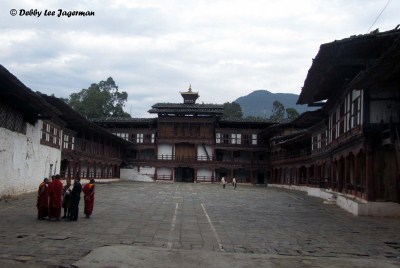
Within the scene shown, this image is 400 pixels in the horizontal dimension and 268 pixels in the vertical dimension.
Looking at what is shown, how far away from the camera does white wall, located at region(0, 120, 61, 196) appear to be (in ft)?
73.8

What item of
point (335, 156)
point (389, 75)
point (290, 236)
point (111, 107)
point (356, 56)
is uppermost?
point (111, 107)

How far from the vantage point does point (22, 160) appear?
25516mm

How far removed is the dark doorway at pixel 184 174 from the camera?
69262 mm

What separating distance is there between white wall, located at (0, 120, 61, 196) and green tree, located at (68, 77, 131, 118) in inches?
2064

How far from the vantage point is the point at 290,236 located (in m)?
12.7

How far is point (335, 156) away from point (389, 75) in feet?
36.0

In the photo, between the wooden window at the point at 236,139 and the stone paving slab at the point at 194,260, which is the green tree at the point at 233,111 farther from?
the stone paving slab at the point at 194,260

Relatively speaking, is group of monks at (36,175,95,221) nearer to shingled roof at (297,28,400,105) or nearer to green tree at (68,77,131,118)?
shingled roof at (297,28,400,105)

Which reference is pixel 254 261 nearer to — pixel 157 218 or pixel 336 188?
pixel 157 218

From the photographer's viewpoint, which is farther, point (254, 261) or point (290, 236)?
point (290, 236)

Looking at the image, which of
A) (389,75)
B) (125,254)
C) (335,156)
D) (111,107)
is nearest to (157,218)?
(125,254)

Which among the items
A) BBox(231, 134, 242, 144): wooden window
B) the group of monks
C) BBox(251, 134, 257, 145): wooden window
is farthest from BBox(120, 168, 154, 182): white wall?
the group of monks

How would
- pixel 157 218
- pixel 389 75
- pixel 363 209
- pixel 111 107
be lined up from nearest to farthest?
pixel 157 218
pixel 389 75
pixel 363 209
pixel 111 107

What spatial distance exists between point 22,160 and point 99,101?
61363 millimetres
